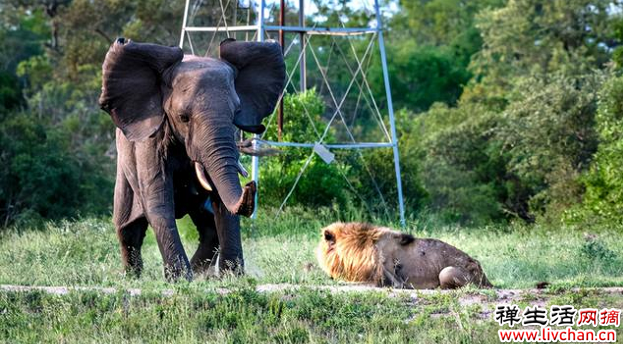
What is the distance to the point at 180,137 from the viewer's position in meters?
11.9

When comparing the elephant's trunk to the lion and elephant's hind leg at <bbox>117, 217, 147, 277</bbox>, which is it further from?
elephant's hind leg at <bbox>117, 217, 147, 277</bbox>

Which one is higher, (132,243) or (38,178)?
(132,243)

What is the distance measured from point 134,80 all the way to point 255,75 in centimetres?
142

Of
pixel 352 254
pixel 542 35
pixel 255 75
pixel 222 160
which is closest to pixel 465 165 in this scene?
pixel 542 35

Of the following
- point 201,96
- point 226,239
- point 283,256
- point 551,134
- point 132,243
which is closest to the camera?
point 201,96

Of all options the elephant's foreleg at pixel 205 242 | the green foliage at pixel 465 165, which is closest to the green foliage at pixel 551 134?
the green foliage at pixel 465 165

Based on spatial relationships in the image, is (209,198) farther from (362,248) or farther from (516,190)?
(516,190)


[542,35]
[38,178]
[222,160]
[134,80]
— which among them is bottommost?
[38,178]

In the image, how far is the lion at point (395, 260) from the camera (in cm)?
1189

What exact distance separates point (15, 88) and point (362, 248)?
19.4m

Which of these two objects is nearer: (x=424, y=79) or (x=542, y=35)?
(x=542, y=35)

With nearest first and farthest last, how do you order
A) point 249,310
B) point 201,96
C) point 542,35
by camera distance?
1. point 249,310
2. point 201,96
3. point 542,35

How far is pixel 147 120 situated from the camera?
1216cm

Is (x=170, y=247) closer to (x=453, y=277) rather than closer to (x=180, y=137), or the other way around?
(x=180, y=137)
